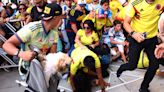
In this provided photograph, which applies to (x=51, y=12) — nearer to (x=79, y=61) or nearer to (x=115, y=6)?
(x=79, y=61)

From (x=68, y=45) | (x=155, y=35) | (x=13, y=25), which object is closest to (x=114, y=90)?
(x=155, y=35)

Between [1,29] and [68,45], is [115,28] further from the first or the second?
[1,29]

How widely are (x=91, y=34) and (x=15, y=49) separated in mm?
3072

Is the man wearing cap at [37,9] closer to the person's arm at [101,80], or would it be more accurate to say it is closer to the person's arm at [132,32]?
the person's arm at [101,80]

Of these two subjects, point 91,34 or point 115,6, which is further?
point 115,6

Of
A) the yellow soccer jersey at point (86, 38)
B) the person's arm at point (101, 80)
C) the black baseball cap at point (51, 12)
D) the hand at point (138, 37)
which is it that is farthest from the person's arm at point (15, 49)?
the yellow soccer jersey at point (86, 38)

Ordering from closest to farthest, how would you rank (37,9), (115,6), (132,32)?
(132,32) → (37,9) → (115,6)

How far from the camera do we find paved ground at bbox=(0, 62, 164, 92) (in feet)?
16.3

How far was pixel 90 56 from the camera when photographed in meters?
4.56

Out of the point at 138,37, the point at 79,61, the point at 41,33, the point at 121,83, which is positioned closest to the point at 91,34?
the point at 121,83

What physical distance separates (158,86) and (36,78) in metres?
2.98

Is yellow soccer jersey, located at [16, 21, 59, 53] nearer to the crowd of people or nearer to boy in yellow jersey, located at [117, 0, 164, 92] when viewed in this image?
the crowd of people

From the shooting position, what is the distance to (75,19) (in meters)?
6.23

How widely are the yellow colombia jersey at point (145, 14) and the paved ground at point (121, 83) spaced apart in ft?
3.49
